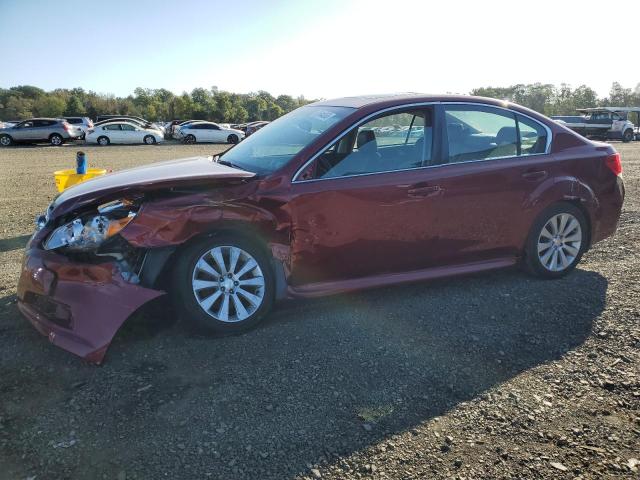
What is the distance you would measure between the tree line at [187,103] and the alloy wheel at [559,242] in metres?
80.3

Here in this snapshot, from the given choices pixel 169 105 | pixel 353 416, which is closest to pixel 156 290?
pixel 353 416

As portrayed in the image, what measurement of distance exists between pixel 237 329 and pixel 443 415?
5.19 ft

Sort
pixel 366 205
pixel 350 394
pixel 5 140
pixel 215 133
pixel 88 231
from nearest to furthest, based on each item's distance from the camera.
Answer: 1. pixel 350 394
2. pixel 88 231
3. pixel 366 205
4. pixel 5 140
5. pixel 215 133

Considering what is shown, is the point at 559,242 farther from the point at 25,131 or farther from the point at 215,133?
the point at 25,131

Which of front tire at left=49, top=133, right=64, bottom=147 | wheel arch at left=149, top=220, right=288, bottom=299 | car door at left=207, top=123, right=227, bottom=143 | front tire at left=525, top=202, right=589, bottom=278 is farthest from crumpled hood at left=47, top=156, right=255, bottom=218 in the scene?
car door at left=207, top=123, right=227, bottom=143

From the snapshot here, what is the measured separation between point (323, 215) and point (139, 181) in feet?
4.38

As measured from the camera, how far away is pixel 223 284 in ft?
12.1

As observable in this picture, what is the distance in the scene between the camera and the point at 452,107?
4.48 meters

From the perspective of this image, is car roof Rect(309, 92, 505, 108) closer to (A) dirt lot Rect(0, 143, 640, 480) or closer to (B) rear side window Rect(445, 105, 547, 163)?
(B) rear side window Rect(445, 105, 547, 163)

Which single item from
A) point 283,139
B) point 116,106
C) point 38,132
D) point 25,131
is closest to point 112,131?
point 38,132

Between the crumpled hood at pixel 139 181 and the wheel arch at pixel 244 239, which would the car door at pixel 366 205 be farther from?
the crumpled hood at pixel 139 181

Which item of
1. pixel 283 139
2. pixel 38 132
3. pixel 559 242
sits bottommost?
pixel 559 242

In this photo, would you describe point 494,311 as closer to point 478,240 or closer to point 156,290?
point 478,240

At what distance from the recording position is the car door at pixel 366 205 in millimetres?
3875
